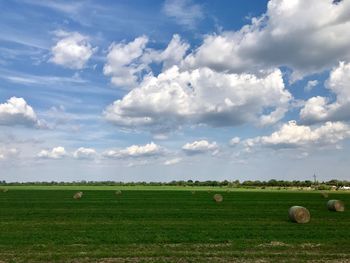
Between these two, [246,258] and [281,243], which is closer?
[246,258]

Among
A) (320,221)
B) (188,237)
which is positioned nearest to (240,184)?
(320,221)

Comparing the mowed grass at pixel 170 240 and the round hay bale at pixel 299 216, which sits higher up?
the round hay bale at pixel 299 216

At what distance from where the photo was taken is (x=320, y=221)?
104 ft

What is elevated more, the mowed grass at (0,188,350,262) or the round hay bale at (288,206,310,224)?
the round hay bale at (288,206,310,224)

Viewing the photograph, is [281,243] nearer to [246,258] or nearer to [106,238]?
[246,258]

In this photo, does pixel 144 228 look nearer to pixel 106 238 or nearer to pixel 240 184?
pixel 106 238

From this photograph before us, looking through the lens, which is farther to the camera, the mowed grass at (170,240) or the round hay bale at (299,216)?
the round hay bale at (299,216)

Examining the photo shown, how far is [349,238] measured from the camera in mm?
22391

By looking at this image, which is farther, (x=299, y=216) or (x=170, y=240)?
(x=299, y=216)

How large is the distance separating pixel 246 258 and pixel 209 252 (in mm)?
1756

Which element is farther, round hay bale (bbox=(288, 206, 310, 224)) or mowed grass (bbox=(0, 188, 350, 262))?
round hay bale (bbox=(288, 206, 310, 224))

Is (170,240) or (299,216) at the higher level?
(299,216)

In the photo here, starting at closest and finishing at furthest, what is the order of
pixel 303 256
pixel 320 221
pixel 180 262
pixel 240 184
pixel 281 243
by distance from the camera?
1. pixel 180 262
2. pixel 303 256
3. pixel 281 243
4. pixel 320 221
5. pixel 240 184

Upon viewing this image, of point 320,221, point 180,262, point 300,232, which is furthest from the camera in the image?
point 320,221
